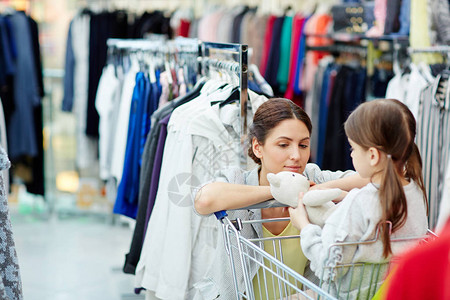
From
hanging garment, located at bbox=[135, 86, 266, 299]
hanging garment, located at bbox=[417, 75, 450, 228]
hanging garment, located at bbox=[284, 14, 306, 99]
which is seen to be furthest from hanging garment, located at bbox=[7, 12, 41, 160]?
hanging garment, located at bbox=[417, 75, 450, 228]

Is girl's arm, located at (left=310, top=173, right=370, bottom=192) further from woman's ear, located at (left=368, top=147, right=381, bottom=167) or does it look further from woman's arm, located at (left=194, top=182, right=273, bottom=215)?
woman's ear, located at (left=368, top=147, right=381, bottom=167)

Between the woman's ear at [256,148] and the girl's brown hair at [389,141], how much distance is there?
0.64m

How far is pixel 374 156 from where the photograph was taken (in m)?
1.48

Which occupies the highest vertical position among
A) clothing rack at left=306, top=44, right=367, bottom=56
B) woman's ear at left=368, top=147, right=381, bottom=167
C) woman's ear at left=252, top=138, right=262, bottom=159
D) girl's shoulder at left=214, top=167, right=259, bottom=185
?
clothing rack at left=306, top=44, right=367, bottom=56

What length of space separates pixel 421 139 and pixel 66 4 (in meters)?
3.89

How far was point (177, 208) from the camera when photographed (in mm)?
2525

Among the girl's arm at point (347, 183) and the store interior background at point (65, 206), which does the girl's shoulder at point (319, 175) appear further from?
the store interior background at point (65, 206)

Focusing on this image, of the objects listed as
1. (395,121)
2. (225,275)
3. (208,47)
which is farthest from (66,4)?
(395,121)

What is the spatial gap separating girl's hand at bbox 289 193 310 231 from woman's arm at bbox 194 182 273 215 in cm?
18

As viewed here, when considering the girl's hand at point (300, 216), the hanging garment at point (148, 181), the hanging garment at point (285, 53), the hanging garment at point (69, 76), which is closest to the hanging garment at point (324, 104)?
the hanging garment at point (285, 53)

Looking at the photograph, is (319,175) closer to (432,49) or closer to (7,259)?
(7,259)

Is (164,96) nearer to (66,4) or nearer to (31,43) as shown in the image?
(31,43)

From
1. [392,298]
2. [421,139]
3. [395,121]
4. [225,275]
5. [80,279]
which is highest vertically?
[395,121]

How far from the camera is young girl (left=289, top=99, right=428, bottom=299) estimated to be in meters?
1.45
